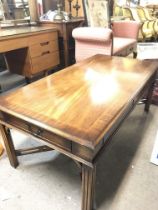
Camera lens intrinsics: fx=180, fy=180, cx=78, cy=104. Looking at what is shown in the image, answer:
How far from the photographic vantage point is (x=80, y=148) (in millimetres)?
725

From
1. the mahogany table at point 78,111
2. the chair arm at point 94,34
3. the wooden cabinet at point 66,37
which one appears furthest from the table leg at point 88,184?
the wooden cabinet at point 66,37

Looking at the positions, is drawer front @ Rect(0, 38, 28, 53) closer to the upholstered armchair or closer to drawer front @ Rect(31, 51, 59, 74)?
drawer front @ Rect(31, 51, 59, 74)

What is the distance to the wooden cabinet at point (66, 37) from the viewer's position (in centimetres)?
233

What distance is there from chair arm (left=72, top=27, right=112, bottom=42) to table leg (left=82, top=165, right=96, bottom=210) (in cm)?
164

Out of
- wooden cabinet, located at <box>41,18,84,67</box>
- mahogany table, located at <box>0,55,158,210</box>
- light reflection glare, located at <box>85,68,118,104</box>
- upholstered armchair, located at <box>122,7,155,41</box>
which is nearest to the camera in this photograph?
mahogany table, located at <box>0,55,158,210</box>

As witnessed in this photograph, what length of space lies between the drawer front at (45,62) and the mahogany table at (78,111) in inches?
37.2

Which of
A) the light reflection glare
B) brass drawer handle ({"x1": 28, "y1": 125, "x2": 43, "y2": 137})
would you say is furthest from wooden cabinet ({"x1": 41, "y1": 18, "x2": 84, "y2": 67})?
brass drawer handle ({"x1": 28, "y1": 125, "x2": 43, "y2": 137})

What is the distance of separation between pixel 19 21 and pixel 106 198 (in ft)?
7.83

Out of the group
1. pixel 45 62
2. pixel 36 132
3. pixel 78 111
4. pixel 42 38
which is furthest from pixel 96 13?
pixel 36 132

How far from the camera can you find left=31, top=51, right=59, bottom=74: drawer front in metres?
2.16

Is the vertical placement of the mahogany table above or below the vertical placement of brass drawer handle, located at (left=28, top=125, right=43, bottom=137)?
above

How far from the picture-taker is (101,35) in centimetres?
203

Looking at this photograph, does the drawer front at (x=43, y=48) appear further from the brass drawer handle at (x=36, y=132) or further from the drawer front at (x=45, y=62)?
the brass drawer handle at (x=36, y=132)

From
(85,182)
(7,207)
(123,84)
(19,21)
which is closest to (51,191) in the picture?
(7,207)
